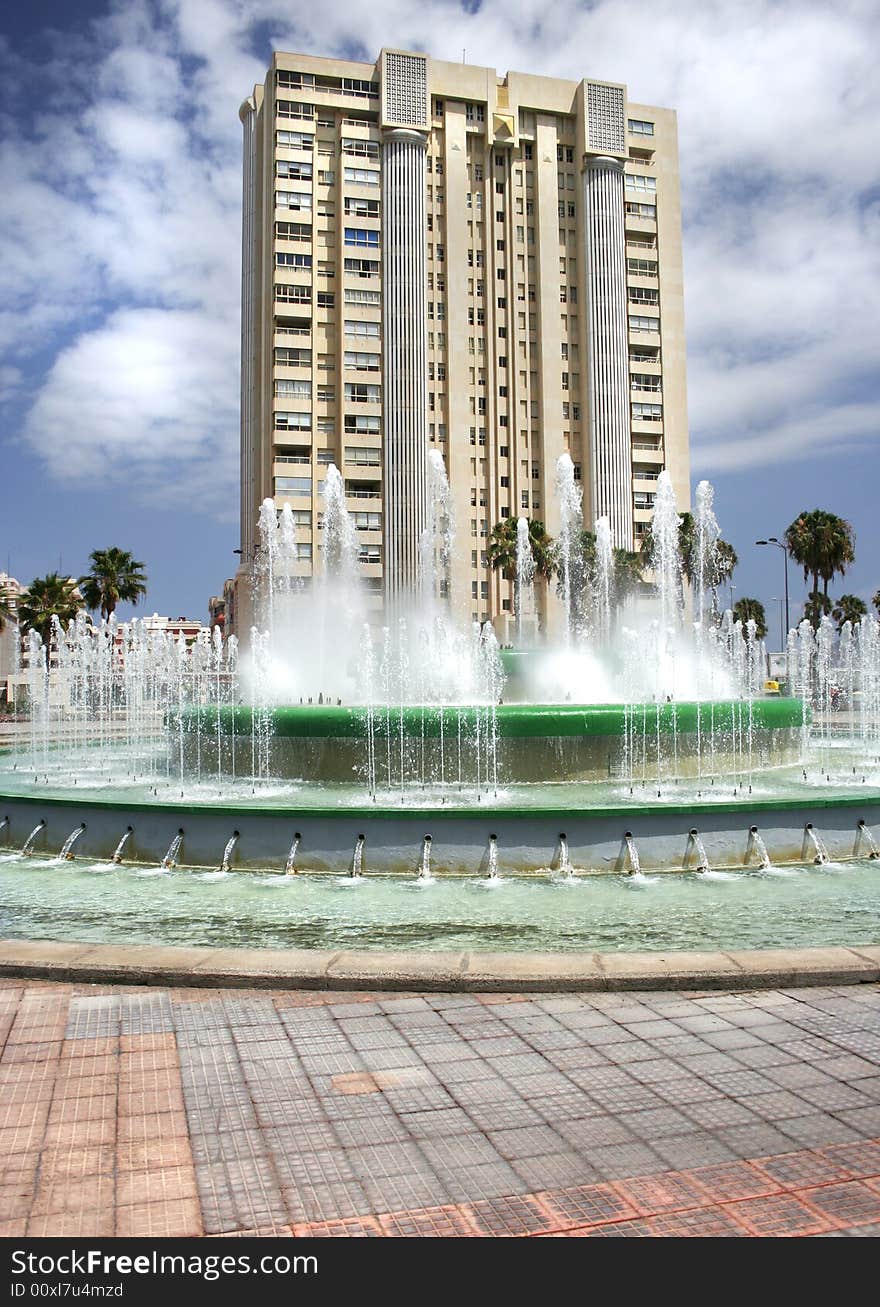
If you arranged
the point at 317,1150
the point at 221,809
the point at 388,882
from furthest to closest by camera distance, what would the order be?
the point at 221,809
the point at 388,882
the point at 317,1150

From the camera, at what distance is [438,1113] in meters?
3.69

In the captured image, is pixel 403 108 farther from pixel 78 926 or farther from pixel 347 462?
pixel 78 926

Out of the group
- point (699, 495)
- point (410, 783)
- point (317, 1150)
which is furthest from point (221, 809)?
point (699, 495)

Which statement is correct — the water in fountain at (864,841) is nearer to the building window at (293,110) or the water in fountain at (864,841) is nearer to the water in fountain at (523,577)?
the water in fountain at (523,577)

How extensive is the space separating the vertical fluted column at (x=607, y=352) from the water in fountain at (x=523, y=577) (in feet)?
20.1

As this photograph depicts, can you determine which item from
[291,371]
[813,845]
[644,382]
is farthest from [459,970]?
[644,382]

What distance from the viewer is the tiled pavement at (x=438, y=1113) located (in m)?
3.00

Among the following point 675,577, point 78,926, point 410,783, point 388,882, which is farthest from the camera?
point 675,577

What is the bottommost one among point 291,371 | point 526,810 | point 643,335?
point 526,810

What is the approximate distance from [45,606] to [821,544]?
138ft

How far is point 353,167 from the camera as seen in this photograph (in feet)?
187

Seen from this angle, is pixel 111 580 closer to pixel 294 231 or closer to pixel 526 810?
pixel 294 231

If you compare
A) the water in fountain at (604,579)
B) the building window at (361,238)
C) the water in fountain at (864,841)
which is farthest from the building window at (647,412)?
the water in fountain at (864,841)

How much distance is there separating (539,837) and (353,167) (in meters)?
56.8
